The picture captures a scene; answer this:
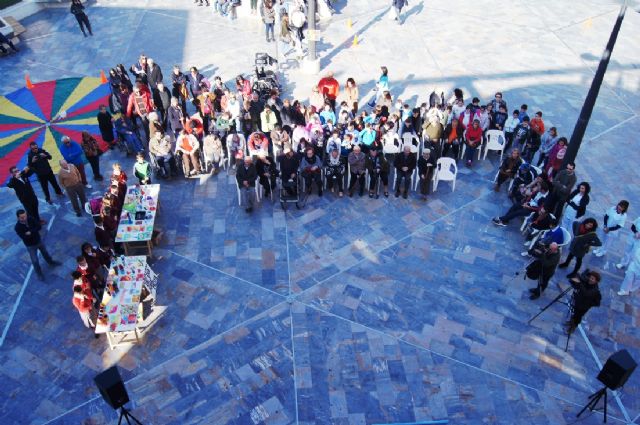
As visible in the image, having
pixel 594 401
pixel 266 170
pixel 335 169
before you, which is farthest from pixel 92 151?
pixel 594 401

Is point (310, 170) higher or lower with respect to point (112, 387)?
higher

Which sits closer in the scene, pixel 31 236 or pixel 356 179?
pixel 31 236

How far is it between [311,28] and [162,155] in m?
6.37

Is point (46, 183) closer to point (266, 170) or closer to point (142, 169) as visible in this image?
point (142, 169)

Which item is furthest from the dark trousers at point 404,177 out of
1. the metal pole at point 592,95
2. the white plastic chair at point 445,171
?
the metal pole at point 592,95

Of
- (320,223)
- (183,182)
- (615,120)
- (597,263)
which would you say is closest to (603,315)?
(597,263)

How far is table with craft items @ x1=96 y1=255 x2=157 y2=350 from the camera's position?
29.0 ft

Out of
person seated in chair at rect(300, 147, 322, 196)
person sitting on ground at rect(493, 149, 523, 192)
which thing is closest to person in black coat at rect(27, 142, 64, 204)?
person seated in chair at rect(300, 147, 322, 196)

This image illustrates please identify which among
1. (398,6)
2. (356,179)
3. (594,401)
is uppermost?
(398,6)

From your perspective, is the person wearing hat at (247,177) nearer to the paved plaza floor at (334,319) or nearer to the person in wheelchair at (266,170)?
the person in wheelchair at (266,170)

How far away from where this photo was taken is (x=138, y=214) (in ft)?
35.6

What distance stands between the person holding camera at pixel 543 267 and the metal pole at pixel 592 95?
2049 mm

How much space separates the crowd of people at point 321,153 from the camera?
1063cm

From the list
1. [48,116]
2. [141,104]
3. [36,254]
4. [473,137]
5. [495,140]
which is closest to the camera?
[36,254]
